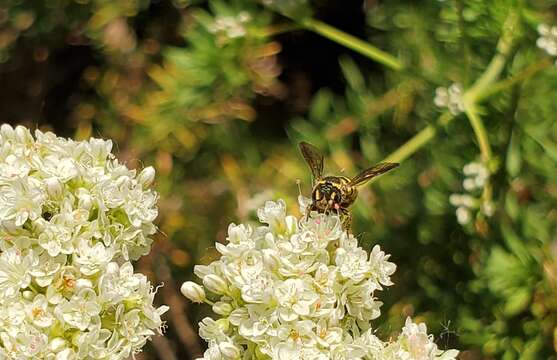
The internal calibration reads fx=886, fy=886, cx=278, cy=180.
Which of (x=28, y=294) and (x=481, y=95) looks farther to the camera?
(x=481, y=95)

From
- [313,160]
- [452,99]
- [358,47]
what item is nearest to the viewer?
[313,160]

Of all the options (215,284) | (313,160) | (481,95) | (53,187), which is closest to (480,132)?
(481,95)

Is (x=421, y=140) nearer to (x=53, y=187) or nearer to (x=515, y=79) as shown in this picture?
(x=515, y=79)

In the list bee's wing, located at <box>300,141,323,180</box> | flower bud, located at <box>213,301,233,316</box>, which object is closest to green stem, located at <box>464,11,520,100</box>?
bee's wing, located at <box>300,141,323,180</box>

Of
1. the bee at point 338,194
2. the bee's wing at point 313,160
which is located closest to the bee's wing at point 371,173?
the bee at point 338,194

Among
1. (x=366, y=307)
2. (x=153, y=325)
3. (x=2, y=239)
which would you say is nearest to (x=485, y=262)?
(x=366, y=307)

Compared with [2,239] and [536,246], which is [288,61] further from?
[2,239]

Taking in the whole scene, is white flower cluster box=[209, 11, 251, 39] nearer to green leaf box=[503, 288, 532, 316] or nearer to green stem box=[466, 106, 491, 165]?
green stem box=[466, 106, 491, 165]

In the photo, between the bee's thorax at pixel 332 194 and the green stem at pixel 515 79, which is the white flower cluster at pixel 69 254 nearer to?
the bee's thorax at pixel 332 194
